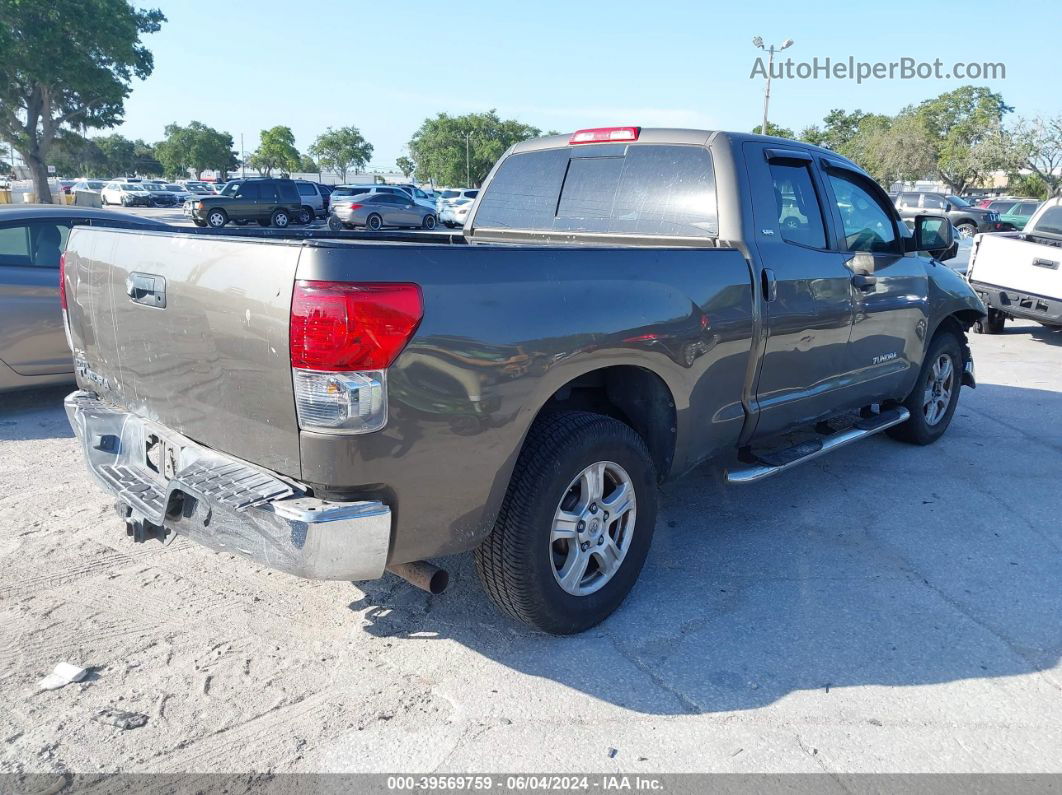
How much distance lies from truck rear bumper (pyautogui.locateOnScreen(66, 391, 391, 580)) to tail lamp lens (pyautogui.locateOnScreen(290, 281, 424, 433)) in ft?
0.89

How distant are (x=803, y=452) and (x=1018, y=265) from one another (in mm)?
7535

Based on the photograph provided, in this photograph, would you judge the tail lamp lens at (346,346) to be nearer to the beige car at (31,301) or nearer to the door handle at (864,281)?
the door handle at (864,281)

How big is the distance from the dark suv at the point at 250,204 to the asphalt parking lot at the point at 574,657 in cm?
2598

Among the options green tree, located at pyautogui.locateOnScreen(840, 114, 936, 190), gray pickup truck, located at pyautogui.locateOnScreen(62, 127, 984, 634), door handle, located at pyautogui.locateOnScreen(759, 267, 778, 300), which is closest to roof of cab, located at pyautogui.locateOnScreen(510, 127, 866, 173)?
gray pickup truck, located at pyautogui.locateOnScreen(62, 127, 984, 634)

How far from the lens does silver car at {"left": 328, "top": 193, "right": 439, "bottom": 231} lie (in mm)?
28781

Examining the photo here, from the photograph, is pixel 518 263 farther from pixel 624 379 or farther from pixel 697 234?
pixel 697 234

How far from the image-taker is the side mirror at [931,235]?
5184 millimetres

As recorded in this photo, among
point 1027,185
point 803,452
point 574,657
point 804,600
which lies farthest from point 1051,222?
point 1027,185

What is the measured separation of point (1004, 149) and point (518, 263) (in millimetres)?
54405

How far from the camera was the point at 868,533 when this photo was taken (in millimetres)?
4371

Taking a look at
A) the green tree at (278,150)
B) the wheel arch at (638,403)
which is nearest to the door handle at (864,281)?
the wheel arch at (638,403)

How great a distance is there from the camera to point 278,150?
3285 inches

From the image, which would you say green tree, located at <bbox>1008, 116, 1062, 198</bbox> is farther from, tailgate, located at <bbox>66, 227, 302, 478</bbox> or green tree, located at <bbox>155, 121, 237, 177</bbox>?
green tree, located at <bbox>155, 121, 237, 177</bbox>

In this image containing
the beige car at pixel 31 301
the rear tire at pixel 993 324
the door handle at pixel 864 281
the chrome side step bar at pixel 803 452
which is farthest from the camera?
the rear tire at pixel 993 324
